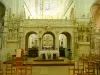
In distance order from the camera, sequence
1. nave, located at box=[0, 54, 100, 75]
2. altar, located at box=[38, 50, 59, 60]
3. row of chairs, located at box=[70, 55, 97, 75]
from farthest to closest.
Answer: altar, located at box=[38, 50, 59, 60], nave, located at box=[0, 54, 100, 75], row of chairs, located at box=[70, 55, 97, 75]

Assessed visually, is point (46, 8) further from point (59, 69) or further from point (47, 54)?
point (59, 69)

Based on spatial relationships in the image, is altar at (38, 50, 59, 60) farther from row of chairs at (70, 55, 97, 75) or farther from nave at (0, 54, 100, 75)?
row of chairs at (70, 55, 97, 75)

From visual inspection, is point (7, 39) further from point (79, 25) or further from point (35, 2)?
point (35, 2)

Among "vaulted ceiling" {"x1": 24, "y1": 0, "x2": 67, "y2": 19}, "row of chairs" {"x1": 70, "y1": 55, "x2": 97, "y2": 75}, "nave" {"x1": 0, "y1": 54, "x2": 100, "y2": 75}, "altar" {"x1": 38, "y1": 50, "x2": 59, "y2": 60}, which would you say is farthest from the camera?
"vaulted ceiling" {"x1": 24, "y1": 0, "x2": 67, "y2": 19}

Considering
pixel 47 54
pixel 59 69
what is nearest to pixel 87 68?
pixel 59 69

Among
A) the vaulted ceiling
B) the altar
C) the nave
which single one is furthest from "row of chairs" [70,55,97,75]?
the vaulted ceiling

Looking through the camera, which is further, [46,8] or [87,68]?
[46,8]

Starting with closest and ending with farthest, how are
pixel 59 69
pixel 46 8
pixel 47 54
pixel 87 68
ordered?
pixel 87 68 → pixel 59 69 → pixel 47 54 → pixel 46 8

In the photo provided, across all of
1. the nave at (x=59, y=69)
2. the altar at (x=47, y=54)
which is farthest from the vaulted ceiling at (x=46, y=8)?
the nave at (x=59, y=69)

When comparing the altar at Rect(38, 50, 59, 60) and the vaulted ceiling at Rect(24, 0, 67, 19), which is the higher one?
the vaulted ceiling at Rect(24, 0, 67, 19)

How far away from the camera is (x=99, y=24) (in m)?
32.3

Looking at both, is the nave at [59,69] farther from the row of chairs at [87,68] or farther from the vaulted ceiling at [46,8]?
the vaulted ceiling at [46,8]

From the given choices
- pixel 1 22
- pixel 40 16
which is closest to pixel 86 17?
→ pixel 1 22

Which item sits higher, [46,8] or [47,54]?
[46,8]
